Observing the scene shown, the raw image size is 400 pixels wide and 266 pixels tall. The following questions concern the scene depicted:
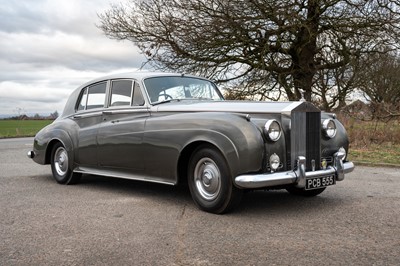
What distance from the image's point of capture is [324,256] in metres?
3.54

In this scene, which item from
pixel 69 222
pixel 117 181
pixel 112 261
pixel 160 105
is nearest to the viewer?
pixel 112 261

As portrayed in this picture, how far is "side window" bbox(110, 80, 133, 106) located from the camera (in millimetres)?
6391

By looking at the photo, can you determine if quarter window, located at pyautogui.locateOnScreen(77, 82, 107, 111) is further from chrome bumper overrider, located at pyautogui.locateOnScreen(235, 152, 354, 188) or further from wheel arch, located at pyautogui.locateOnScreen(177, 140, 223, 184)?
chrome bumper overrider, located at pyautogui.locateOnScreen(235, 152, 354, 188)

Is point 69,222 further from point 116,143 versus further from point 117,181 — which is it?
point 117,181

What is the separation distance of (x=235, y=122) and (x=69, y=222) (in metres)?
2.04

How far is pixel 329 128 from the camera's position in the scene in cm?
556

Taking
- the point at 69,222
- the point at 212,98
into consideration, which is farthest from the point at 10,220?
the point at 212,98

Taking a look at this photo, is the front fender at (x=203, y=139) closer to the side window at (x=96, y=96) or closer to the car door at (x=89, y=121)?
the car door at (x=89, y=121)

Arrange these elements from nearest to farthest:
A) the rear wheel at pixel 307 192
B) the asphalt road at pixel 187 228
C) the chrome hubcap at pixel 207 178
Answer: the asphalt road at pixel 187 228 < the chrome hubcap at pixel 207 178 < the rear wheel at pixel 307 192

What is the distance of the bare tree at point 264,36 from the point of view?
15695 mm

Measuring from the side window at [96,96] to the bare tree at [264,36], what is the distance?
9.67 m

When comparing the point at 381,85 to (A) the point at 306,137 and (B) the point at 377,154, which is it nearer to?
(B) the point at 377,154

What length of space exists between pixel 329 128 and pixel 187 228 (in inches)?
90.7

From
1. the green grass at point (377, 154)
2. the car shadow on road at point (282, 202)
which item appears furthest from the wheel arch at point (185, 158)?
the green grass at point (377, 154)
